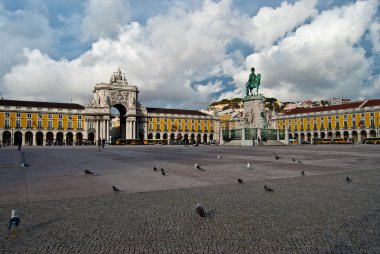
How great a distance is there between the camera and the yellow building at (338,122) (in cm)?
7981

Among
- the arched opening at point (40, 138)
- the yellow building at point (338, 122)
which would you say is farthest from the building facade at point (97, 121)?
the yellow building at point (338, 122)

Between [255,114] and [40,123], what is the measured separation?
226 ft

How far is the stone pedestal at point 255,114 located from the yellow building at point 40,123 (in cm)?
5585

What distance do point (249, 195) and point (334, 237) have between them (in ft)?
9.60

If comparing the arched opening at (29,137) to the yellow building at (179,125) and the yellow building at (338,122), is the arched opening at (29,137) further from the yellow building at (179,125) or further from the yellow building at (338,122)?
the yellow building at (338,122)

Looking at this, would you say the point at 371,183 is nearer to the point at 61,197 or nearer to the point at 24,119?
the point at 61,197

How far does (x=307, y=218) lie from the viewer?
17.1 feet

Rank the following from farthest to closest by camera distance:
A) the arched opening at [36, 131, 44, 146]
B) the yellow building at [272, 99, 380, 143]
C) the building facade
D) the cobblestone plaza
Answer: the arched opening at [36, 131, 44, 146] < the building facade < the yellow building at [272, 99, 380, 143] < the cobblestone plaza

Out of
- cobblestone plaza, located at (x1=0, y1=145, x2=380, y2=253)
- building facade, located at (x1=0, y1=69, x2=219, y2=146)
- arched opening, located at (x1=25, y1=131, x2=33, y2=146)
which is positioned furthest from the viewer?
arched opening, located at (x1=25, y1=131, x2=33, y2=146)

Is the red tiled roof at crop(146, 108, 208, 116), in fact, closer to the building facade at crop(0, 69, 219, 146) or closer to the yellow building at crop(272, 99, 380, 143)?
the building facade at crop(0, 69, 219, 146)

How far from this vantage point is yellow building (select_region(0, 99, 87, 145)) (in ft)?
279

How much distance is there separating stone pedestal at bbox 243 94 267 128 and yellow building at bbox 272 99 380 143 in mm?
31002

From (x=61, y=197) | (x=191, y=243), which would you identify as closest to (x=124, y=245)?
(x=191, y=243)

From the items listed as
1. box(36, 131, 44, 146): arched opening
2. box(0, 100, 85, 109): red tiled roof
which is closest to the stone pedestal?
box(36, 131, 44, 146): arched opening
